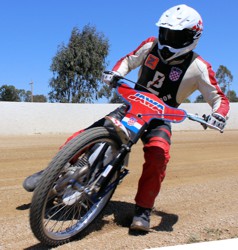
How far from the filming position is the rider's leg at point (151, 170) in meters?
3.72

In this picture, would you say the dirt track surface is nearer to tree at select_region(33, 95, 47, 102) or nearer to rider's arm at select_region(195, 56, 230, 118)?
rider's arm at select_region(195, 56, 230, 118)

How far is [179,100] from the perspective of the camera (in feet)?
14.8

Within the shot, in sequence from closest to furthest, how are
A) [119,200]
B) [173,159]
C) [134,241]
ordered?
[134,241] → [119,200] → [173,159]

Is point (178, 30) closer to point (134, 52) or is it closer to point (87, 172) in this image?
point (134, 52)

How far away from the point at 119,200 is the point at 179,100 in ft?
4.65

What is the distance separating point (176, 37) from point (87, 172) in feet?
5.61

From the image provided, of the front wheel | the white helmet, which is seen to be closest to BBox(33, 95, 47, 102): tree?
the white helmet

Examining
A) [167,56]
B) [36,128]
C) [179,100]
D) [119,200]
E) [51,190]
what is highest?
[167,56]

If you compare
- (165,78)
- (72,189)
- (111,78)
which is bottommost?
(72,189)

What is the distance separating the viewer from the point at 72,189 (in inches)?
135

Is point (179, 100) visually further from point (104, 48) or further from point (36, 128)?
point (104, 48)

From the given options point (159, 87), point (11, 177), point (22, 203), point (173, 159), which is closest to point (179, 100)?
point (159, 87)

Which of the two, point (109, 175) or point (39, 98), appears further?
point (39, 98)

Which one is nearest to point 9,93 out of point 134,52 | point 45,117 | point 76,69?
point 76,69
